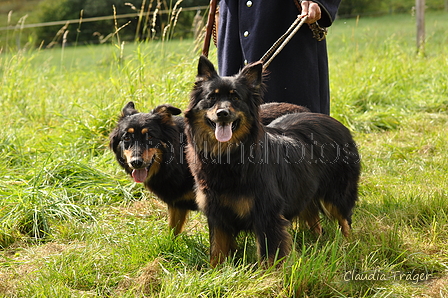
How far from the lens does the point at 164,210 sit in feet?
14.6

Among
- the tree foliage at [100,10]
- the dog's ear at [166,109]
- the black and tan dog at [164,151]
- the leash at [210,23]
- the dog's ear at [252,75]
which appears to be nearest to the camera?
the dog's ear at [252,75]

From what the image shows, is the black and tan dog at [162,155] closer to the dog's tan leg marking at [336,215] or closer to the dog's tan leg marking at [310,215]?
the dog's tan leg marking at [310,215]

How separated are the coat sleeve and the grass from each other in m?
1.63

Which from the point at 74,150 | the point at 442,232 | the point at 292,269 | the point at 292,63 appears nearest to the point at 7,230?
the point at 74,150

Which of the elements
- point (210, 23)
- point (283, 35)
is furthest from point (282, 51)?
point (210, 23)

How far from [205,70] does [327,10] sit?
4.37 feet

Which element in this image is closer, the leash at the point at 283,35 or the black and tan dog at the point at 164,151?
the leash at the point at 283,35

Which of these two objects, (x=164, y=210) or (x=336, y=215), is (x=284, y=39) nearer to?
(x=336, y=215)

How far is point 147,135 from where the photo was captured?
3930 millimetres

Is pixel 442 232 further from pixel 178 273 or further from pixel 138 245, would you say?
pixel 138 245

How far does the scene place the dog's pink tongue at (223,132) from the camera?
2914 millimetres

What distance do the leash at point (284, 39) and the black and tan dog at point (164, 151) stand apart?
49 cm

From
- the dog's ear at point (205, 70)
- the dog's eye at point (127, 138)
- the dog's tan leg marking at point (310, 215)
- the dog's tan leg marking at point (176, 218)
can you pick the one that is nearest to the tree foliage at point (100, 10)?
the dog's eye at point (127, 138)

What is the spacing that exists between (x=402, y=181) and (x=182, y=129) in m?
2.30
